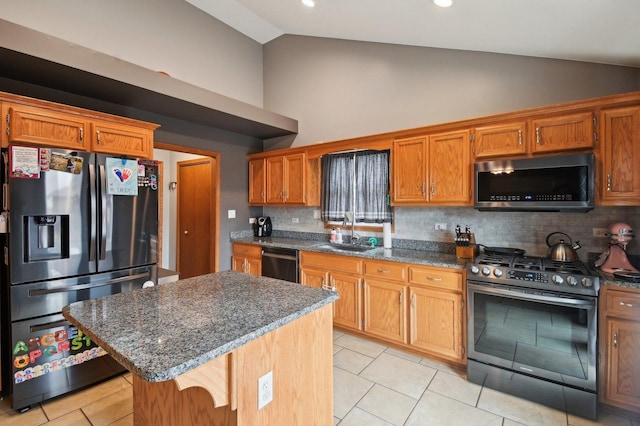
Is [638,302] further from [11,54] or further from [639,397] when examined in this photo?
[11,54]

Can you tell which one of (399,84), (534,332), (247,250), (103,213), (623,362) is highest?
(399,84)

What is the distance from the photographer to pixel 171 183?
17.3 ft

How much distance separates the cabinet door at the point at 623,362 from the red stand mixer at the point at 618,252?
0.37m

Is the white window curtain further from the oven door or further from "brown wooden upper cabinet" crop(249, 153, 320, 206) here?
the oven door

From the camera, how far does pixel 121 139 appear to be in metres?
2.68

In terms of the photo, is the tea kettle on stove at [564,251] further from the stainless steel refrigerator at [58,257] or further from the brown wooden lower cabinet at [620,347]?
the stainless steel refrigerator at [58,257]

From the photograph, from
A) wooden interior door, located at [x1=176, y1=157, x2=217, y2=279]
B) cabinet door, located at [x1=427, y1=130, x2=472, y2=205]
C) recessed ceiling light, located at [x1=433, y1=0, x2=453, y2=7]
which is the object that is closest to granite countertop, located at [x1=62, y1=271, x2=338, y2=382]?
cabinet door, located at [x1=427, y1=130, x2=472, y2=205]

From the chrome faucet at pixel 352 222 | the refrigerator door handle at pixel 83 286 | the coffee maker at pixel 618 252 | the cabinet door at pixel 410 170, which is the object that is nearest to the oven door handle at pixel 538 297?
the coffee maker at pixel 618 252

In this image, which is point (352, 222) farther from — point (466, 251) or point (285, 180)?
point (466, 251)

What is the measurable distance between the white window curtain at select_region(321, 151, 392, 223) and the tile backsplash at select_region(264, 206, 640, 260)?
0.74ft

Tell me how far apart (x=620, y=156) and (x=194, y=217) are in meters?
5.01

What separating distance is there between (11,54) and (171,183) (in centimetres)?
324

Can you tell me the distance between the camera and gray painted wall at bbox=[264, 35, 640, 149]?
8.48ft

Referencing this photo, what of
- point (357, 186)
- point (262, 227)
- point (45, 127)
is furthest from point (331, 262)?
point (45, 127)
